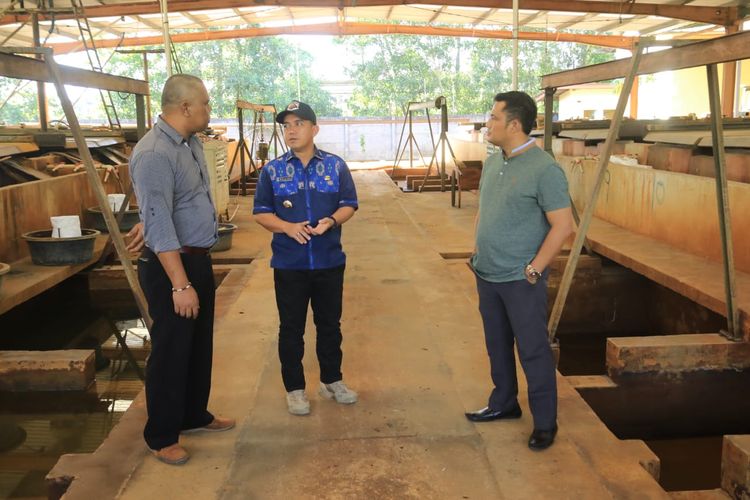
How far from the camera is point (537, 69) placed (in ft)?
96.8

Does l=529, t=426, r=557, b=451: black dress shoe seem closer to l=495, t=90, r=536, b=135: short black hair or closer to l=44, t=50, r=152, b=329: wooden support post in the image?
l=495, t=90, r=536, b=135: short black hair

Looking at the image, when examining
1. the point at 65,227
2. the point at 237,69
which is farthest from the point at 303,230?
the point at 237,69

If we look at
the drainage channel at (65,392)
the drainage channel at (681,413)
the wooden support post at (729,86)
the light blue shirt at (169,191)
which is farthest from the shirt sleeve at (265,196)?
the wooden support post at (729,86)

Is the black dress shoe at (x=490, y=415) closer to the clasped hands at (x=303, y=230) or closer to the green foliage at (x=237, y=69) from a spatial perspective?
the clasped hands at (x=303, y=230)

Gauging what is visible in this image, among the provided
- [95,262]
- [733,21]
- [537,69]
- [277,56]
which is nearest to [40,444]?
[95,262]

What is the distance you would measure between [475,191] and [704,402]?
892 centimetres

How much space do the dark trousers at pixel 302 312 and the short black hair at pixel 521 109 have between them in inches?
44.2

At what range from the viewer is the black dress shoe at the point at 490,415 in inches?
131

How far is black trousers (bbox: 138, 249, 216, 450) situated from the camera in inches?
110

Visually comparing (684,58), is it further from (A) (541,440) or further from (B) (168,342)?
(B) (168,342)

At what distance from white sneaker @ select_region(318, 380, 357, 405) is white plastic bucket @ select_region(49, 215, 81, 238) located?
4003 millimetres

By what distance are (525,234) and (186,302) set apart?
4.76ft

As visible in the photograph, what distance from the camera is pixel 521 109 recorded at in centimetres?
292

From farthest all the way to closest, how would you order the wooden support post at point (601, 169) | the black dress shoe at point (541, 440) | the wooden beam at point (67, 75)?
the wooden support post at point (601, 169)
the wooden beam at point (67, 75)
the black dress shoe at point (541, 440)
